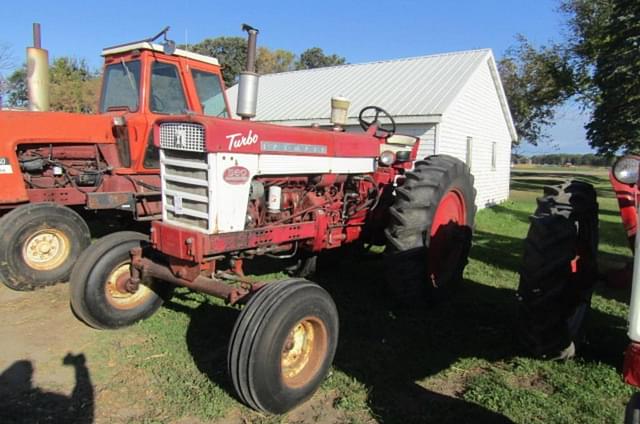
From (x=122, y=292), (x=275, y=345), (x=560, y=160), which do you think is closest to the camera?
(x=275, y=345)

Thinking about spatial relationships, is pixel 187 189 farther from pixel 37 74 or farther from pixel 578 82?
pixel 578 82

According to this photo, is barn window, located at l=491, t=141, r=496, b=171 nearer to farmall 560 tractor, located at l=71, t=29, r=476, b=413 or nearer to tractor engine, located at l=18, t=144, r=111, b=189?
farmall 560 tractor, located at l=71, t=29, r=476, b=413

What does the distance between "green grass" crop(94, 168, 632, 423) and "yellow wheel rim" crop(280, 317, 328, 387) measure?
19 centimetres

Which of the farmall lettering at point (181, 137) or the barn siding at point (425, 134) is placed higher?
the barn siding at point (425, 134)

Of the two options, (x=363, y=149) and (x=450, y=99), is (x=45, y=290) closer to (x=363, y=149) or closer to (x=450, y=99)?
(x=363, y=149)

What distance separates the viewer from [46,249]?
5207 millimetres

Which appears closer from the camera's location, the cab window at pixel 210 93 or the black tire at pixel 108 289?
the black tire at pixel 108 289

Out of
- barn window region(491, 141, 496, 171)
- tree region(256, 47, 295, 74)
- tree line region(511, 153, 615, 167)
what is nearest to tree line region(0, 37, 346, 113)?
tree region(256, 47, 295, 74)

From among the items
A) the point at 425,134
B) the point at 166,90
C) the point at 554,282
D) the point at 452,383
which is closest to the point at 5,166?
the point at 166,90

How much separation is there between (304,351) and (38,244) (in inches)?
136

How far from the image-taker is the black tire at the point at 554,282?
303 centimetres

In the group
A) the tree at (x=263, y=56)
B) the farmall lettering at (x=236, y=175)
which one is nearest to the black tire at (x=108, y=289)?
the farmall lettering at (x=236, y=175)

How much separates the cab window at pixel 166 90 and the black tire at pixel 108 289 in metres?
2.52

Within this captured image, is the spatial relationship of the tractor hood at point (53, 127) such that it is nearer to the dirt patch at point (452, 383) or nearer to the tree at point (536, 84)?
the dirt patch at point (452, 383)
